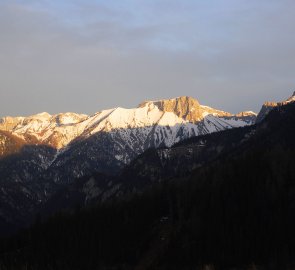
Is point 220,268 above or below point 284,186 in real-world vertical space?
below

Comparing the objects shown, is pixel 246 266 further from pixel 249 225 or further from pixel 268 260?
pixel 249 225

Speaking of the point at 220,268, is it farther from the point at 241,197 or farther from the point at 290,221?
the point at 241,197

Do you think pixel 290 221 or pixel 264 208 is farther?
pixel 264 208

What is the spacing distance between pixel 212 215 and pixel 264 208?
711 inches

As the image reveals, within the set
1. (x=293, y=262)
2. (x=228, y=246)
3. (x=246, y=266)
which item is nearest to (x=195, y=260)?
(x=228, y=246)

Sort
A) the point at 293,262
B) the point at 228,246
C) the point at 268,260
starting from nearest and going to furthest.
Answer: the point at 293,262 < the point at 268,260 < the point at 228,246

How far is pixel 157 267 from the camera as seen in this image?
595 feet

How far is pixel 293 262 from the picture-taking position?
14812 centimetres

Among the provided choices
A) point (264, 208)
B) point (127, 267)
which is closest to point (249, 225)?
point (264, 208)

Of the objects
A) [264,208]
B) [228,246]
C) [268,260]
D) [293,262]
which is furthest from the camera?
[264,208]

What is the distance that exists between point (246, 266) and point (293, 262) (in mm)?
13494

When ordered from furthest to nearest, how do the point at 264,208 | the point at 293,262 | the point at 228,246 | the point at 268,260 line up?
the point at 264,208
the point at 228,246
the point at 268,260
the point at 293,262

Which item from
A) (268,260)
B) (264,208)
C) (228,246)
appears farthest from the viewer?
(264,208)

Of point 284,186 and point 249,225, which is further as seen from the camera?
point 284,186
